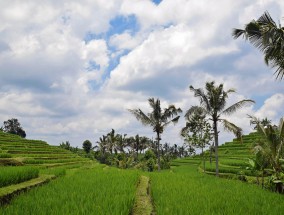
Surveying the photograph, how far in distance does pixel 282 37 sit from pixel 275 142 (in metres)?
6.82

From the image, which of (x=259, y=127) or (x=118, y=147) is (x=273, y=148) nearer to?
(x=259, y=127)

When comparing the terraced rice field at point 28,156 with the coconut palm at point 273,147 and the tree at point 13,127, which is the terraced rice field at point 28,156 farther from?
the tree at point 13,127

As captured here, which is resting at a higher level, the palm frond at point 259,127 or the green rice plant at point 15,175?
the palm frond at point 259,127

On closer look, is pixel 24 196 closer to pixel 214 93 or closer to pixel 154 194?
pixel 154 194

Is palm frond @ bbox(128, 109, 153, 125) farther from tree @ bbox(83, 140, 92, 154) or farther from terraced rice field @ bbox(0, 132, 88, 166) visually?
tree @ bbox(83, 140, 92, 154)

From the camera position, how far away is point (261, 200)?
30.7 ft

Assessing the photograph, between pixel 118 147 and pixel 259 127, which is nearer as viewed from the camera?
pixel 259 127

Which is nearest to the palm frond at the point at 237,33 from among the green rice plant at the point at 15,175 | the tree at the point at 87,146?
the green rice plant at the point at 15,175

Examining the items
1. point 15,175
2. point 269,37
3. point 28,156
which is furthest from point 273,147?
point 28,156

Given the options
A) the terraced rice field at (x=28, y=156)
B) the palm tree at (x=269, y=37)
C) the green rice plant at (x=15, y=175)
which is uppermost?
the palm tree at (x=269, y=37)

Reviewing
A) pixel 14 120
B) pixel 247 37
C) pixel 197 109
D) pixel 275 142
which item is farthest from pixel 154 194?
pixel 14 120

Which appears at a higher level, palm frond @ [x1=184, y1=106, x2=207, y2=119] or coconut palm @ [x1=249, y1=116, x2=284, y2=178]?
palm frond @ [x1=184, y1=106, x2=207, y2=119]

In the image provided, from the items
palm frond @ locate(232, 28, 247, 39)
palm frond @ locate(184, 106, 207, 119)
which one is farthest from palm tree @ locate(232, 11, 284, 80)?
palm frond @ locate(184, 106, 207, 119)

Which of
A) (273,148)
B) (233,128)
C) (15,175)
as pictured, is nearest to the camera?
(15,175)
